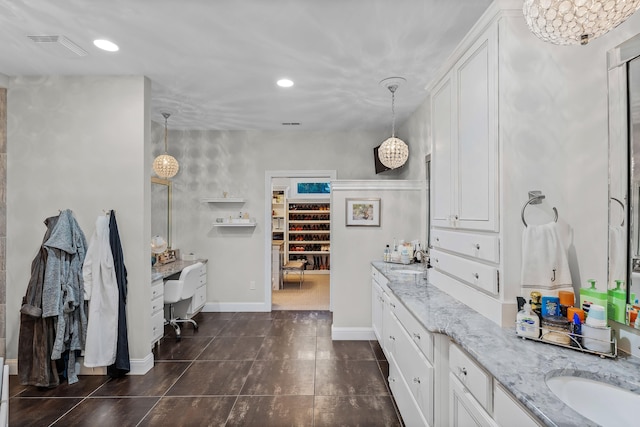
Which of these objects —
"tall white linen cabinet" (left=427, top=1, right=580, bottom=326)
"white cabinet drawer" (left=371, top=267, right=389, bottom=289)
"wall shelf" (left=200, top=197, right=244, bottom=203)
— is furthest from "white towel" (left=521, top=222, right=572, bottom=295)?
"wall shelf" (left=200, top=197, right=244, bottom=203)

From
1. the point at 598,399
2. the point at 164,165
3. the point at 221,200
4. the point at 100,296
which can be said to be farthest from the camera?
the point at 221,200

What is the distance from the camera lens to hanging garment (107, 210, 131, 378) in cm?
298

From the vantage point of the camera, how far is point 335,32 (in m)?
2.38

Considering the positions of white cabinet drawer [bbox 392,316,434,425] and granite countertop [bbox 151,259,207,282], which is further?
granite countertop [bbox 151,259,207,282]

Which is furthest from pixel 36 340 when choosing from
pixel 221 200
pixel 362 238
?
pixel 362 238

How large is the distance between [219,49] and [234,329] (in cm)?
325

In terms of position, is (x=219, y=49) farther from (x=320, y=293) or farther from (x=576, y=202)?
(x=320, y=293)

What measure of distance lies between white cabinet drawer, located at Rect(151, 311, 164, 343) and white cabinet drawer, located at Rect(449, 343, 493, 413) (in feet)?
9.74

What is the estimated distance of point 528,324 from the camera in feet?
4.69

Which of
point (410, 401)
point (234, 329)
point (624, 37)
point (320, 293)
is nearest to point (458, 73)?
point (624, 37)

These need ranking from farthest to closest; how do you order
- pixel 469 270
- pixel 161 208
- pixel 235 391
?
pixel 161 208
pixel 235 391
pixel 469 270

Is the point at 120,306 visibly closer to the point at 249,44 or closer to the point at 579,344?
the point at 249,44

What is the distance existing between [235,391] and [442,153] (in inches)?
98.1

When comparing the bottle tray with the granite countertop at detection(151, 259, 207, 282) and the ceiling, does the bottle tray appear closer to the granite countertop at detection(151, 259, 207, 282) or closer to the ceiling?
the ceiling
